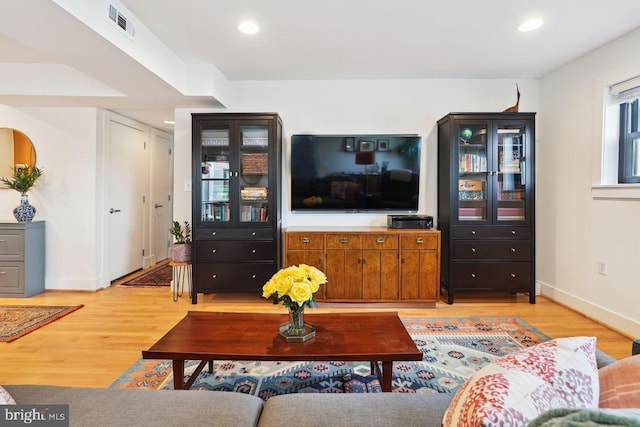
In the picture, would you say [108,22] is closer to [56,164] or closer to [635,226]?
[56,164]

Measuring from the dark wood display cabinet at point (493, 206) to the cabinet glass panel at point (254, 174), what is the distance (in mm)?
1903

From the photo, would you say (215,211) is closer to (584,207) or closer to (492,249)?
(492,249)

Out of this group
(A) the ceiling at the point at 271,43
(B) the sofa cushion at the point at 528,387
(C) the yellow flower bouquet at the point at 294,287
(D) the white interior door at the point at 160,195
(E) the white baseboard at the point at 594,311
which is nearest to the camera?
(B) the sofa cushion at the point at 528,387

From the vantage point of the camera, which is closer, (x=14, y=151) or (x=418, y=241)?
(x=418, y=241)

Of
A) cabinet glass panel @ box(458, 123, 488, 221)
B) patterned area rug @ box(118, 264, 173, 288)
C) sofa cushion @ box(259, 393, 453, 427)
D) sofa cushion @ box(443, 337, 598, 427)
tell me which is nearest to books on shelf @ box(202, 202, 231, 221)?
patterned area rug @ box(118, 264, 173, 288)

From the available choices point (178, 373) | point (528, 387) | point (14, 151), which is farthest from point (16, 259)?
point (528, 387)

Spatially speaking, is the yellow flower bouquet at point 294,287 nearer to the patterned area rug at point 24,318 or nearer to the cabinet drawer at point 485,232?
the cabinet drawer at point 485,232

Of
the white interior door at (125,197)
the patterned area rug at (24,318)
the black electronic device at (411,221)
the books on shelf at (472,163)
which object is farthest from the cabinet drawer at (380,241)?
the white interior door at (125,197)

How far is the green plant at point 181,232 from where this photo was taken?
376cm

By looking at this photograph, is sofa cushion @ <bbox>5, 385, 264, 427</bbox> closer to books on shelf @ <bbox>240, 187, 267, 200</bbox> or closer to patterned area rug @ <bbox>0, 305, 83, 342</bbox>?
patterned area rug @ <bbox>0, 305, 83, 342</bbox>

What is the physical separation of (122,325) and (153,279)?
171cm

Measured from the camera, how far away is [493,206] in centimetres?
357

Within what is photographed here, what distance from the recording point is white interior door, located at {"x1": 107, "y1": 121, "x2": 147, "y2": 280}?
4.45 meters

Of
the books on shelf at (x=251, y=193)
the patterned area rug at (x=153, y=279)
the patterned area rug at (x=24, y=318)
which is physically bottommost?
the patterned area rug at (x=24, y=318)
